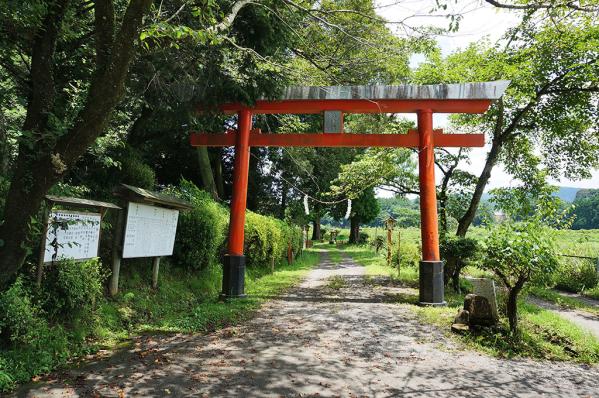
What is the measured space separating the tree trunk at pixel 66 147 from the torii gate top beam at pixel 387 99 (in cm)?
536

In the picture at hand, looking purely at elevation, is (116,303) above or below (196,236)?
below

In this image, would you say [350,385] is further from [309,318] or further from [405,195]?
[405,195]

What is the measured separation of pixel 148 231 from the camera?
757 cm

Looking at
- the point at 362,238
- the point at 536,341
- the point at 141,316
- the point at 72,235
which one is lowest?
the point at 141,316

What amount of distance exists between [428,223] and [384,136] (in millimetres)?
2326

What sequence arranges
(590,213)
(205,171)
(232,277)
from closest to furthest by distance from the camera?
(232,277) → (205,171) → (590,213)

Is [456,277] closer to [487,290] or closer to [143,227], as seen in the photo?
[487,290]

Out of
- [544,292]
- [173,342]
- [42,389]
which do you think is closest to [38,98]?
[42,389]

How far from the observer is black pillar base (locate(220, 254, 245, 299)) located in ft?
30.3

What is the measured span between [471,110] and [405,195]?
518 centimetres

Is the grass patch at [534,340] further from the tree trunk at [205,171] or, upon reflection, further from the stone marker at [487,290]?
the tree trunk at [205,171]

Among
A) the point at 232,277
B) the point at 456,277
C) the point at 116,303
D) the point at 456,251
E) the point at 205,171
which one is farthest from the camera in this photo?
the point at 205,171

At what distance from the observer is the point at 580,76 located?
10.6 m

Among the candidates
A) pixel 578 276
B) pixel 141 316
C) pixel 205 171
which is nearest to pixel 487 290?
pixel 141 316
